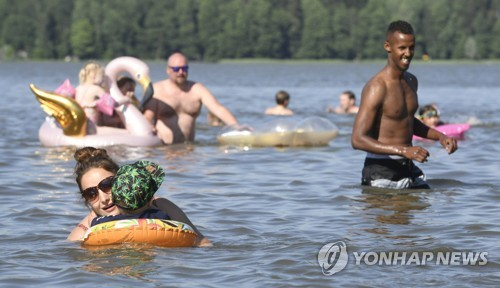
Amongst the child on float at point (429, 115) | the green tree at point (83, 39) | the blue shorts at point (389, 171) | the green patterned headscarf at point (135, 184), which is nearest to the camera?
the green patterned headscarf at point (135, 184)

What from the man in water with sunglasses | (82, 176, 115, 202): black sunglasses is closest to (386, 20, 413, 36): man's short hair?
(82, 176, 115, 202): black sunglasses

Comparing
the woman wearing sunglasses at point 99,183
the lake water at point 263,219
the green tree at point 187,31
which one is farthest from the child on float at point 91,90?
the green tree at point 187,31

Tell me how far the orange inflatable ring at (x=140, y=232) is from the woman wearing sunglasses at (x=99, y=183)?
11cm

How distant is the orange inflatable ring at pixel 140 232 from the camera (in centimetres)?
653

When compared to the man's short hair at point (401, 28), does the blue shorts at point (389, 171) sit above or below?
below

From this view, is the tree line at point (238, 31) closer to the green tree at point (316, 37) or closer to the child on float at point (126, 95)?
the green tree at point (316, 37)

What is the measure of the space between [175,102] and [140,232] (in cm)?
730

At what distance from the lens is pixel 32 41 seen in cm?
14600

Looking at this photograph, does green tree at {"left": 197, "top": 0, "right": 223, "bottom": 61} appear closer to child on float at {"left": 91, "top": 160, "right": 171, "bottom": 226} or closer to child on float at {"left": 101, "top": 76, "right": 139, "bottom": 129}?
child on float at {"left": 101, "top": 76, "right": 139, "bottom": 129}

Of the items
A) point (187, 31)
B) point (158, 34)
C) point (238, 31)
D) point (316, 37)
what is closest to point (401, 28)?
point (238, 31)

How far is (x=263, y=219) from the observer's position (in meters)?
8.37

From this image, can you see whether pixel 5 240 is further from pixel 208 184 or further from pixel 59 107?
pixel 59 107

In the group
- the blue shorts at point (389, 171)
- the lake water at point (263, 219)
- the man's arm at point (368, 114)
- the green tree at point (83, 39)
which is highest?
the green tree at point (83, 39)

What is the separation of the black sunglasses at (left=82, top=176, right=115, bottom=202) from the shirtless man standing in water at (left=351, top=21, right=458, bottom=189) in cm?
266
